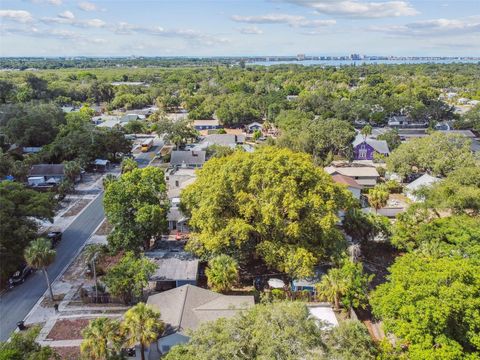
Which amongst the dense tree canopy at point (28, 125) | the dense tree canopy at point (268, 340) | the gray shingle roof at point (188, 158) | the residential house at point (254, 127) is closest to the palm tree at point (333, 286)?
the dense tree canopy at point (268, 340)

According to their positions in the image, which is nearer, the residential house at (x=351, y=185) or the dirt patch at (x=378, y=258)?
the dirt patch at (x=378, y=258)

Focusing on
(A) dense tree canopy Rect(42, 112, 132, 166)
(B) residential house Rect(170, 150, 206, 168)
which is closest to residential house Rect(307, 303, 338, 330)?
(B) residential house Rect(170, 150, 206, 168)

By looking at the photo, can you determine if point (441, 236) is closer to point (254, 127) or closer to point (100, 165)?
point (100, 165)

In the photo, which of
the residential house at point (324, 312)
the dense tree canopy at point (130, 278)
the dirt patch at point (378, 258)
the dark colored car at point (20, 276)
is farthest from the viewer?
the dirt patch at point (378, 258)

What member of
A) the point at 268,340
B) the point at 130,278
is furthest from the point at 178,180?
the point at 268,340

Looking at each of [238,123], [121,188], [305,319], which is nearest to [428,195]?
[305,319]

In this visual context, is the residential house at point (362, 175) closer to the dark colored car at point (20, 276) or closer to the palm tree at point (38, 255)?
the palm tree at point (38, 255)

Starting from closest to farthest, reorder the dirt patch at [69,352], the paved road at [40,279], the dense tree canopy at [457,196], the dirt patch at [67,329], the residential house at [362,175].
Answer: the dirt patch at [69,352], the dirt patch at [67,329], the paved road at [40,279], the dense tree canopy at [457,196], the residential house at [362,175]
